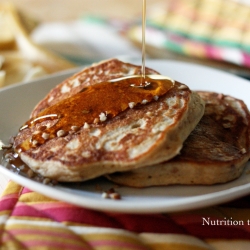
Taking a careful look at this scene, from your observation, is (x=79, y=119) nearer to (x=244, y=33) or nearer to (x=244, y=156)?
(x=244, y=156)

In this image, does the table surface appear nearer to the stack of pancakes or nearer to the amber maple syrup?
the amber maple syrup

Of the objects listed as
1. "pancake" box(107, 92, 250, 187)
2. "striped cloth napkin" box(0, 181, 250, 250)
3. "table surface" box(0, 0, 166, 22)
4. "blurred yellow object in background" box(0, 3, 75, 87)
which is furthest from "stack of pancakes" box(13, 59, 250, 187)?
"table surface" box(0, 0, 166, 22)

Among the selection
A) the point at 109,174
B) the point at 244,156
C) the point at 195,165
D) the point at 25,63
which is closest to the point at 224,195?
the point at 195,165

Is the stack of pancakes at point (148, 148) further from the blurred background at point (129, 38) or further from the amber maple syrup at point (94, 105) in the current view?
the blurred background at point (129, 38)

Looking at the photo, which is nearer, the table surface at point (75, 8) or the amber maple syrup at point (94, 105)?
the amber maple syrup at point (94, 105)

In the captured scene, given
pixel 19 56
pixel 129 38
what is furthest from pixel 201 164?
pixel 129 38

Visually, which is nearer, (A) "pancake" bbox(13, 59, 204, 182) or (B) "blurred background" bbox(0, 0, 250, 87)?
(A) "pancake" bbox(13, 59, 204, 182)

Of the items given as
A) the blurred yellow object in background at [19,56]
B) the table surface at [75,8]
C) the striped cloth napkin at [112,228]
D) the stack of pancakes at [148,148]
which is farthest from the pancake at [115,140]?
the table surface at [75,8]

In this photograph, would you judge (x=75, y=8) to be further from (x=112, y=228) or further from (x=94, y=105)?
(x=112, y=228)
